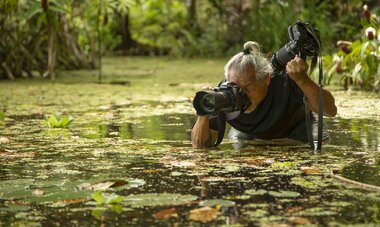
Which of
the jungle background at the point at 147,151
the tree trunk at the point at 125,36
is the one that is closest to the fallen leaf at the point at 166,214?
the jungle background at the point at 147,151

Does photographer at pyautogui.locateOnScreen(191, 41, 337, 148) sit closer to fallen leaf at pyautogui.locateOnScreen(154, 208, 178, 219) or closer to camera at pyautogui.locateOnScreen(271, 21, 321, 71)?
camera at pyautogui.locateOnScreen(271, 21, 321, 71)

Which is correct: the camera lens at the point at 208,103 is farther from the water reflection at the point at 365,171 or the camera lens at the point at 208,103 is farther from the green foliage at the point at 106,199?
the green foliage at the point at 106,199

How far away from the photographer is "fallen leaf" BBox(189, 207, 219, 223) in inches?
111

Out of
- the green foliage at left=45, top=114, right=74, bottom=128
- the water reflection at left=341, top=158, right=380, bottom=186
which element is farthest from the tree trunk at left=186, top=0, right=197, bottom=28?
the water reflection at left=341, top=158, right=380, bottom=186

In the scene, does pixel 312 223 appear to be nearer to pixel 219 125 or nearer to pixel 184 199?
pixel 184 199

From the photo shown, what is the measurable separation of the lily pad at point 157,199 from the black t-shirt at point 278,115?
1.39m

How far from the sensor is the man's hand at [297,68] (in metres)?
4.11

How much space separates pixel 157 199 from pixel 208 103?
3.67 feet

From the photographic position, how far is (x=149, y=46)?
60.6 ft

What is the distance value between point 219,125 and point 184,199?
4.31ft

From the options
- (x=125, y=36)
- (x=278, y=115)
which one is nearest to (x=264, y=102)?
(x=278, y=115)

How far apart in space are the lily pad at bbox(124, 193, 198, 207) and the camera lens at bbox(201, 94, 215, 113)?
0.99 metres

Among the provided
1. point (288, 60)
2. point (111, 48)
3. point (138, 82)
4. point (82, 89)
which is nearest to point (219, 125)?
point (288, 60)

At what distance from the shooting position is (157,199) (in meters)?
3.14
